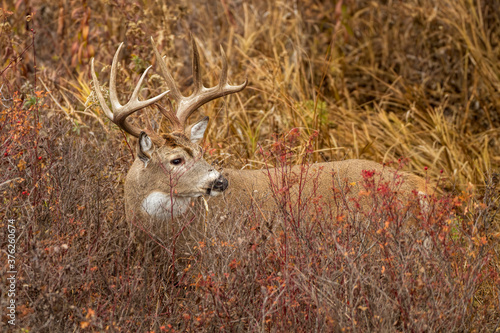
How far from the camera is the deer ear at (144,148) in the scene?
4.18 m

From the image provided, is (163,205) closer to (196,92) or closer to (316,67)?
(196,92)

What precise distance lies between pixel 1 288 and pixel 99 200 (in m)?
1.40

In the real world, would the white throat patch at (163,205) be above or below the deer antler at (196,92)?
below

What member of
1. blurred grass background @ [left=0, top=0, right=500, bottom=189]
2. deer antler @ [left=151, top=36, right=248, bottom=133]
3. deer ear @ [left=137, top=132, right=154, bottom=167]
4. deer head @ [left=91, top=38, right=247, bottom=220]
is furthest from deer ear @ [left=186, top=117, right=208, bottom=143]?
blurred grass background @ [left=0, top=0, right=500, bottom=189]

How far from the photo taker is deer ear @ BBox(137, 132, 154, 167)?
4176mm

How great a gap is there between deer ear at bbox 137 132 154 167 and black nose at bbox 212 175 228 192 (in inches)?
20.1

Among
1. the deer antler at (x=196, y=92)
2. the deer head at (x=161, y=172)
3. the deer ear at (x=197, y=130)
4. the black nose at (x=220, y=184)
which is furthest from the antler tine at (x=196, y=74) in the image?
the black nose at (x=220, y=184)

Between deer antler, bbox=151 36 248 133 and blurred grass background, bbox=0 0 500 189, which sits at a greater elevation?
deer antler, bbox=151 36 248 133

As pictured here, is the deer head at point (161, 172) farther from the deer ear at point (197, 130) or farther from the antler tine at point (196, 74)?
the antler tine at point (196, 74)

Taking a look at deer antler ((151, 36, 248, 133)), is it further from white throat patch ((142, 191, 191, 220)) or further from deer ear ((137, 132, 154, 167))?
white throat patch ((142, 191, 191, 220))

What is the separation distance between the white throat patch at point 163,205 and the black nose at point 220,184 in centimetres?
23

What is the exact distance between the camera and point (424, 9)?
25.8ft

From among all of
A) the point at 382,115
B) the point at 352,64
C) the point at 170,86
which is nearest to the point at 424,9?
the point at 352,64

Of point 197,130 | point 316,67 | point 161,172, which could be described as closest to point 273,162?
point 197,130
